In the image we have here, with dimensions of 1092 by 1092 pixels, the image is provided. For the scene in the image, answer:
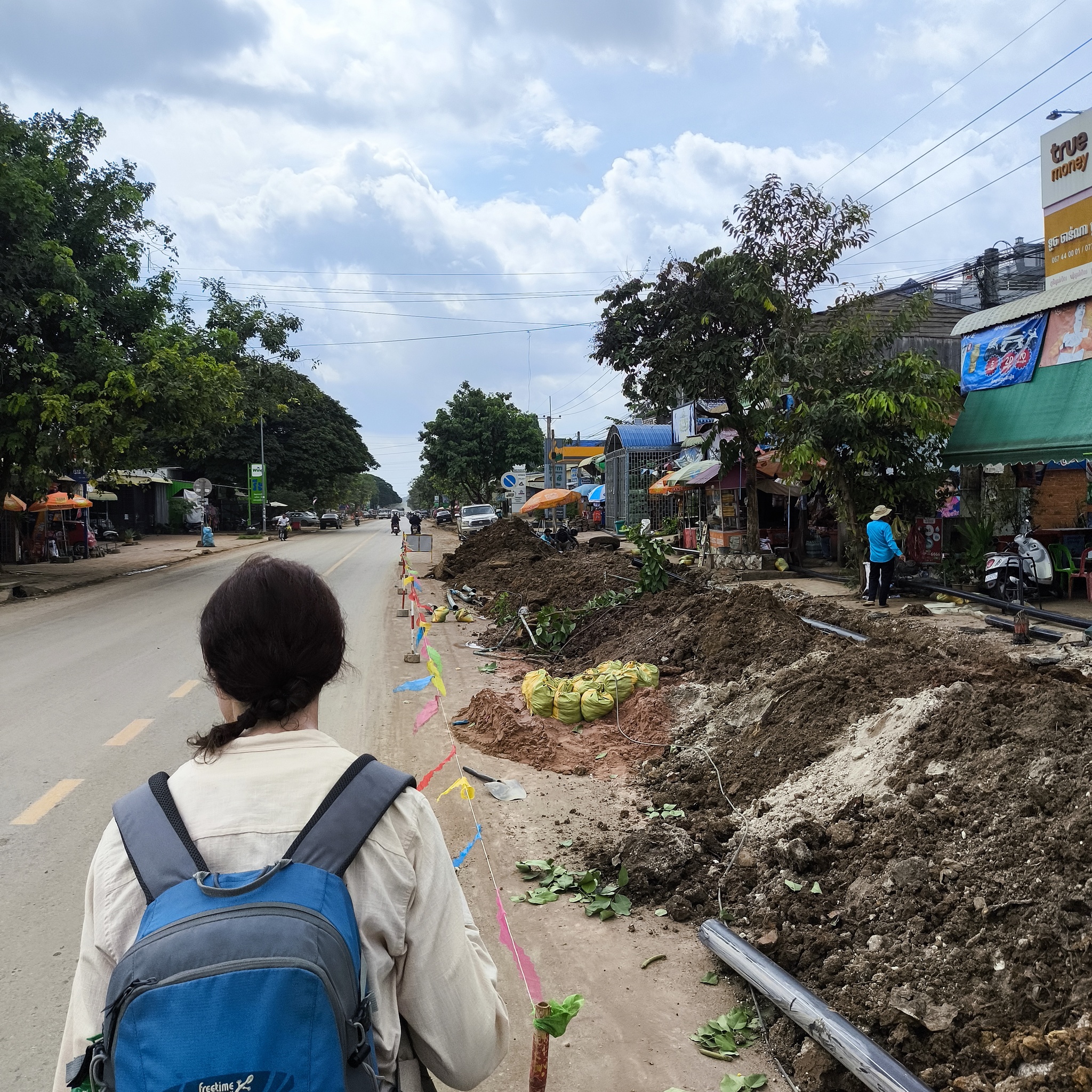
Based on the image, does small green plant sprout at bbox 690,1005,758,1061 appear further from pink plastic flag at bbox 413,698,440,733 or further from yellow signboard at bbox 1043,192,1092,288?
yellow signboard at bbox 1043,192,1092,288

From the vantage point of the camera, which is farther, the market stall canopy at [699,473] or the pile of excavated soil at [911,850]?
the market stall canopy at [699,473]

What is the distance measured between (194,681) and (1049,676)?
8.26 metres

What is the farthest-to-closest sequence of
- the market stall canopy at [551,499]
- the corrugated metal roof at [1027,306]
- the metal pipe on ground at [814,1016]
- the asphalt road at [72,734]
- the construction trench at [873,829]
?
the market stall canopy at [551,499] < the corrugated metal roof at [1027,306] < the asphalt road at [72,734] < the construction trench at [873,829] < the metal pipe on ground at [814,1016]

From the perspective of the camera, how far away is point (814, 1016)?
3.06 metres

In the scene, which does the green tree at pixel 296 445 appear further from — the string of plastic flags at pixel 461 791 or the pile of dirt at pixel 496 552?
the string of plastic flags at pixel 461 791

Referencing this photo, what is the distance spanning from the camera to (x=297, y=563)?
74.0 inches

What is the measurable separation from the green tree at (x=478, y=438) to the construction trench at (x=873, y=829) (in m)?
52.5

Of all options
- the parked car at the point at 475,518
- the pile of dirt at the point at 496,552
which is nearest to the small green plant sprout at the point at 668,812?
the pile of dirt at the point at 496,552

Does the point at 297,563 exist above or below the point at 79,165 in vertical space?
below

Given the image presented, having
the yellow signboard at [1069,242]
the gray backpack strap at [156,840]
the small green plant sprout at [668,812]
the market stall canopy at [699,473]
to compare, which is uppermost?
the yellow signboard at [1069,242]

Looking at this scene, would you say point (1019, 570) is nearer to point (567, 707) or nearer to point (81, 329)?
point (567, 707)

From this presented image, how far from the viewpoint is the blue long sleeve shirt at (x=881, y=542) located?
12.2 meters

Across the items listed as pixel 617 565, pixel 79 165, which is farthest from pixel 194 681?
pixel 79 165

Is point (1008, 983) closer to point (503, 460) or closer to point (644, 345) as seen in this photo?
point (644, 345)
